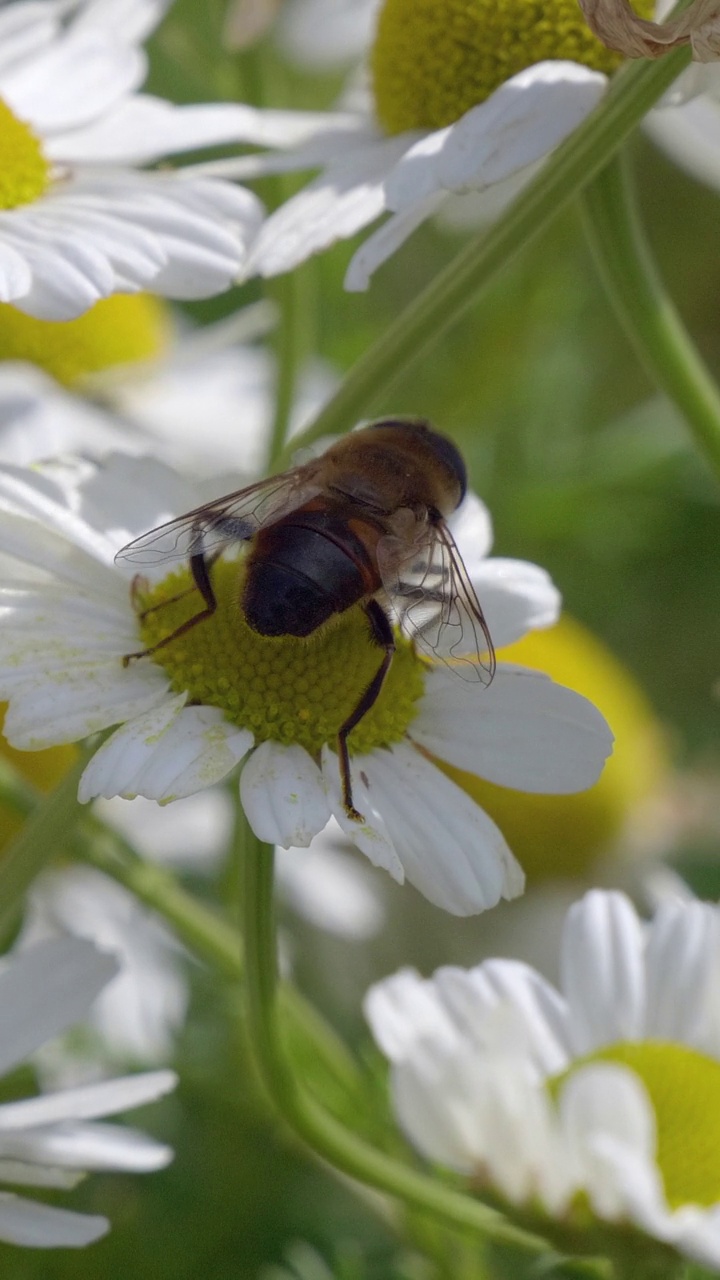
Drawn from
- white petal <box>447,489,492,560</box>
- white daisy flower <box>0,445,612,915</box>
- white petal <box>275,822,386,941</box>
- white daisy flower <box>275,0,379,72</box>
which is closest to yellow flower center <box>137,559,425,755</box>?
white daisy flower <box>0,445,612,915</box>

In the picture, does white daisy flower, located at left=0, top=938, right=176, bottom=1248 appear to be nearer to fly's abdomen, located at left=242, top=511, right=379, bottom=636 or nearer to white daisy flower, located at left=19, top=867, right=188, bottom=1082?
fly's abdomen, located at left=242, top=511, right=379, bottom=636

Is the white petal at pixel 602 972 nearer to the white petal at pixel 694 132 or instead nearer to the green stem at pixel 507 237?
the green stem at pixel 507 237

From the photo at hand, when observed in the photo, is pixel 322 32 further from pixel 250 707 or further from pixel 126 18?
pixel 250 707

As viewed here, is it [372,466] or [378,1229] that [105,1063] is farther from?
[372,466]

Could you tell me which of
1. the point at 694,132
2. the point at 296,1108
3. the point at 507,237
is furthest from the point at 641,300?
the point at 296,1108

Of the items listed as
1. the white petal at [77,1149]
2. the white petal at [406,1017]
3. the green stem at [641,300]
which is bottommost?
→ the white petal at [77,1149]

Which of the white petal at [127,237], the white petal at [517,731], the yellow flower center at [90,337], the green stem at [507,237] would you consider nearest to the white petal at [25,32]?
the white petal at [127,237]
